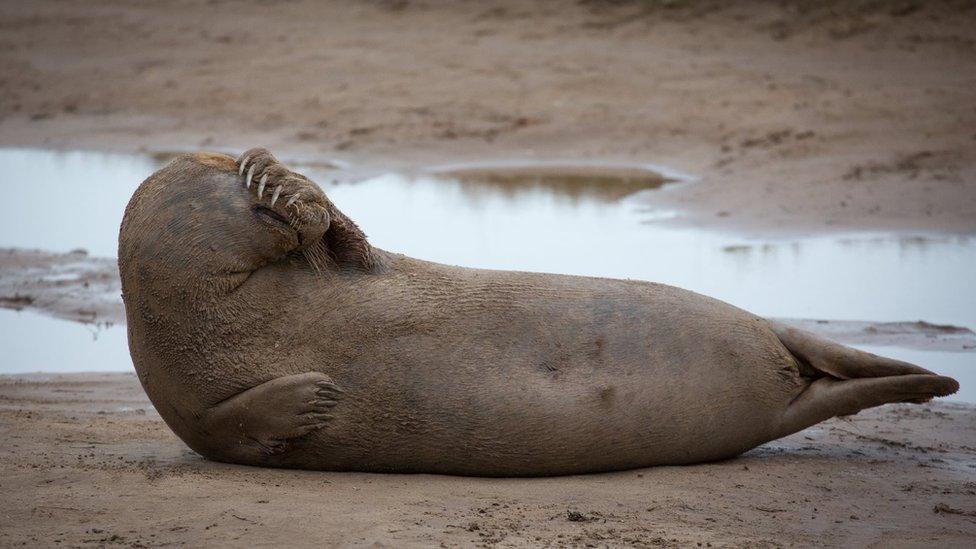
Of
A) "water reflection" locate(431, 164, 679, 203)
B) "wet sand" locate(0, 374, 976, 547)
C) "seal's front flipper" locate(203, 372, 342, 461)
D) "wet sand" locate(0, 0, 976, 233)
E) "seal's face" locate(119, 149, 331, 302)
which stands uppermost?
"wet sand" locate(0, 0, 976, 233)

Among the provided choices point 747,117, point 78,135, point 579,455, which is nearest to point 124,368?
point 579,455

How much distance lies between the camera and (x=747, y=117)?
13992 mm

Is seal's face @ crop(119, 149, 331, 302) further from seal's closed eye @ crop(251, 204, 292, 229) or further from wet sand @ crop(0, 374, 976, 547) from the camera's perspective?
wet sand @ crop(0, 374, 976, 547)

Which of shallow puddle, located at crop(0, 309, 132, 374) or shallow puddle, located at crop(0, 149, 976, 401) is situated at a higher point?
shallow puddle, located at crop(0, 149, 976, 401)

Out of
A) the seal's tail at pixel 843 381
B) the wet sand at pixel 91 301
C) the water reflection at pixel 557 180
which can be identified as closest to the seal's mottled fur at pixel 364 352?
the seal's tail at pixel 843 381

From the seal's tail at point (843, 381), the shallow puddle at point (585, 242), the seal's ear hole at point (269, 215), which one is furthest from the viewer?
the shallow puddle at point (585, 242)

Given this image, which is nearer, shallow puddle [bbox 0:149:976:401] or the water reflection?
shallow puddle [bbox 0:149:976:401]

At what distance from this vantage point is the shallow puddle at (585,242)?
26.3 feet

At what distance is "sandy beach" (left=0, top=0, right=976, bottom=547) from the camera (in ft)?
13.1

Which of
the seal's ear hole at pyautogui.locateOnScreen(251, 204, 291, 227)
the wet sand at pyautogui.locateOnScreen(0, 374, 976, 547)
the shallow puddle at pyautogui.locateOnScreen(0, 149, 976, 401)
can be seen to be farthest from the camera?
the shallow puddle at pyautogui.locateOnScreen(0, 149, 976, 401)

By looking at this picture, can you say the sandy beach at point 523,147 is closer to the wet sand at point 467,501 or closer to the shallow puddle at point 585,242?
the wet sand at point 467,501

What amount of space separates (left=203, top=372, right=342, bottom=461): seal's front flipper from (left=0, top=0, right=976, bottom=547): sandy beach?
12 centimetres

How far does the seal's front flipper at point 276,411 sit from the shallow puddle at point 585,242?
2.75 meters

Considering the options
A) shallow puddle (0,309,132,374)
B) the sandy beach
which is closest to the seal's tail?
the sandy beach
